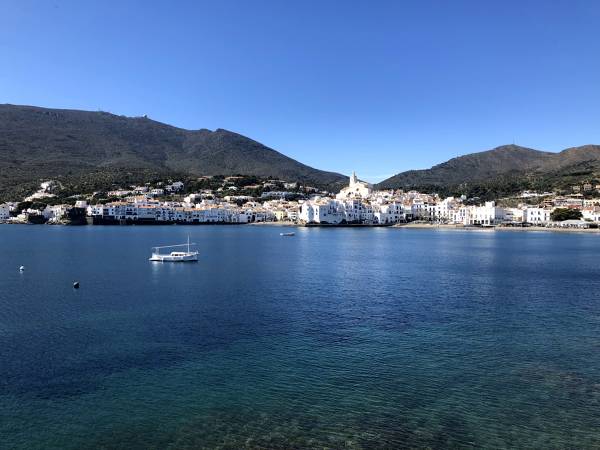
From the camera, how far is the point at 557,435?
8805 millimetres

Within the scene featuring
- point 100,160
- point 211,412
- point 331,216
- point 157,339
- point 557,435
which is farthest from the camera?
point 100,160

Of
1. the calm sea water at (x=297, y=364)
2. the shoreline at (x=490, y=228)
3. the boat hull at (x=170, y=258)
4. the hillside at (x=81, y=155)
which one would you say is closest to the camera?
the calm sea water at (x=297, y=364)

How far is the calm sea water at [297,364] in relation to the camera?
8.91 meters

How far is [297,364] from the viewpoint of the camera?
12.4 metres

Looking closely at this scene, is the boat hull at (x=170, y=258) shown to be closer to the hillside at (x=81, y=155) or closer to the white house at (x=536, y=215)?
the white house at (x=536, y=215)

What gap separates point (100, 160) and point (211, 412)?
531 ft

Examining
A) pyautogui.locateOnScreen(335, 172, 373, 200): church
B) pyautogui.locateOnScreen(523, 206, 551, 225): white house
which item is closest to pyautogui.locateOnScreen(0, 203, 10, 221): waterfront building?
pyautogui.locateOnScreen(335, 172, 373, 200): church

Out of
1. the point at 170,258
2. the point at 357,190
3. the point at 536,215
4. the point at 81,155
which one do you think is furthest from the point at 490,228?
the point at 81,155

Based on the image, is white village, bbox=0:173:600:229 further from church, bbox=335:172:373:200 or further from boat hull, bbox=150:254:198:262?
boat hull, bbox=150:254:198:262

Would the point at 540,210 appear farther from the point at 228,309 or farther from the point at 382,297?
the point at 228,309

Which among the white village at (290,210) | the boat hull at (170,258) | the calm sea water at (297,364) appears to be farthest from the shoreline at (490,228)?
the boat hull at (170,258)

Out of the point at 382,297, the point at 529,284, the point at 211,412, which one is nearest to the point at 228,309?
the point at 382,297

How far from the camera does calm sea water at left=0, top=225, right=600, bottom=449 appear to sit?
891 cm

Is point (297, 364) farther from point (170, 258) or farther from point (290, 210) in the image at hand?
point (290, 210)
